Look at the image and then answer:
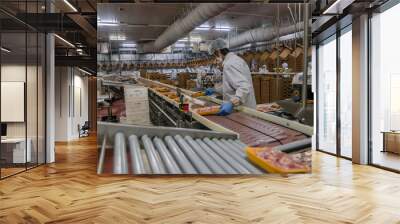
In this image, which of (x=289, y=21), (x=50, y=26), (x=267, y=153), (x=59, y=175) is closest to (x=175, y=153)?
(x=267, y=153)

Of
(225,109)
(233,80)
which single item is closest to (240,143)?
(225,109)

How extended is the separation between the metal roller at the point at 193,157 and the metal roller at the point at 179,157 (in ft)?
0.21

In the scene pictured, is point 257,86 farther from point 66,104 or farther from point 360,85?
point 66,104

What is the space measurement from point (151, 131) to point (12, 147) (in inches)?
112

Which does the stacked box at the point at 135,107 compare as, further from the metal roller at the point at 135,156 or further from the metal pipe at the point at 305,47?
the metal pipe at the point at 305,47

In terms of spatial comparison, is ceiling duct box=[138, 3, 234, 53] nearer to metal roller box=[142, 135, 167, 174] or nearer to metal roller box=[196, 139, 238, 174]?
metal roller box=[142, 135, 167, 174]

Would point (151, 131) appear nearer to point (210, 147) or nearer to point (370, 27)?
point (210, 147)

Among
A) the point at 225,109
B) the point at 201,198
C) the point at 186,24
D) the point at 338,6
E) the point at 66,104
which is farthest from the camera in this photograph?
the point at 66,104

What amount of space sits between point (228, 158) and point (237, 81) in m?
1.25

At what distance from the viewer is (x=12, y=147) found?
23.1ft

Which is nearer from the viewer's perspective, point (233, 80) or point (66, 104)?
point (233, 80)

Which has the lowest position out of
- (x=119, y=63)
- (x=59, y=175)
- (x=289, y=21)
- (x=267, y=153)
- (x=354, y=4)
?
(x=59, y=175)

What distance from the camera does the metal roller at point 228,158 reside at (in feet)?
20.1

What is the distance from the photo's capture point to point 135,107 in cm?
611
